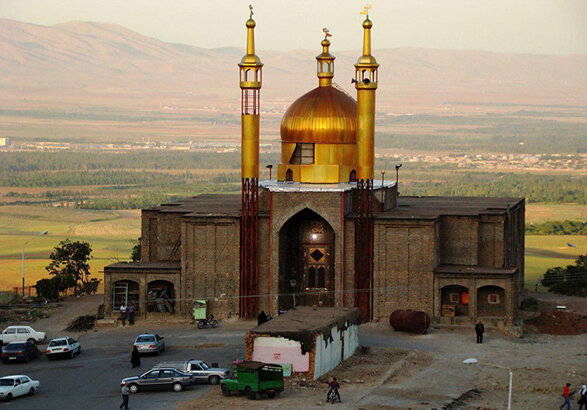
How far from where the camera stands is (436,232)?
6562 cm

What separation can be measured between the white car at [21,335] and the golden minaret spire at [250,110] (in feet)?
48.5

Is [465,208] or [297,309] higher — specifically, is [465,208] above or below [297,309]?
above

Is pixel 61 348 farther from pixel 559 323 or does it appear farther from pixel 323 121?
pixel 559 323

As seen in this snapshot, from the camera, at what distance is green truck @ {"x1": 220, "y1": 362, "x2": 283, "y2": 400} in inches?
1850

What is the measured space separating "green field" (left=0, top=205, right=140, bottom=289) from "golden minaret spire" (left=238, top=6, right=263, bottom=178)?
89.1 feet

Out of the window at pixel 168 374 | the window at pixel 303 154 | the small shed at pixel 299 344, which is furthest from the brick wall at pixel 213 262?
the window at pixel 168 374

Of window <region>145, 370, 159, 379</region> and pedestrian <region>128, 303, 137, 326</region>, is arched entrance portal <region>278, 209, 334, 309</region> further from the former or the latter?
window <region>145, 370, 159, 379</region>

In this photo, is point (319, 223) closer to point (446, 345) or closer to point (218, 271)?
point (218, 271)

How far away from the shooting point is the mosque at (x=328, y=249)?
64938 mm

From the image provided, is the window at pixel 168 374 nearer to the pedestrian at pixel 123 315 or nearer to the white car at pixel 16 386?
the white car at pixel 16 386

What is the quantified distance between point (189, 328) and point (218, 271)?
405cm

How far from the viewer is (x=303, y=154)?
Answer: 70.9 metres

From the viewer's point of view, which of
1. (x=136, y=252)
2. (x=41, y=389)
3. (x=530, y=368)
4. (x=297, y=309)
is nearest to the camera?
(x=41, y=389)

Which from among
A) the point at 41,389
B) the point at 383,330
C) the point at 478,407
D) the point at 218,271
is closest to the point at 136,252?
the point at 218,271
